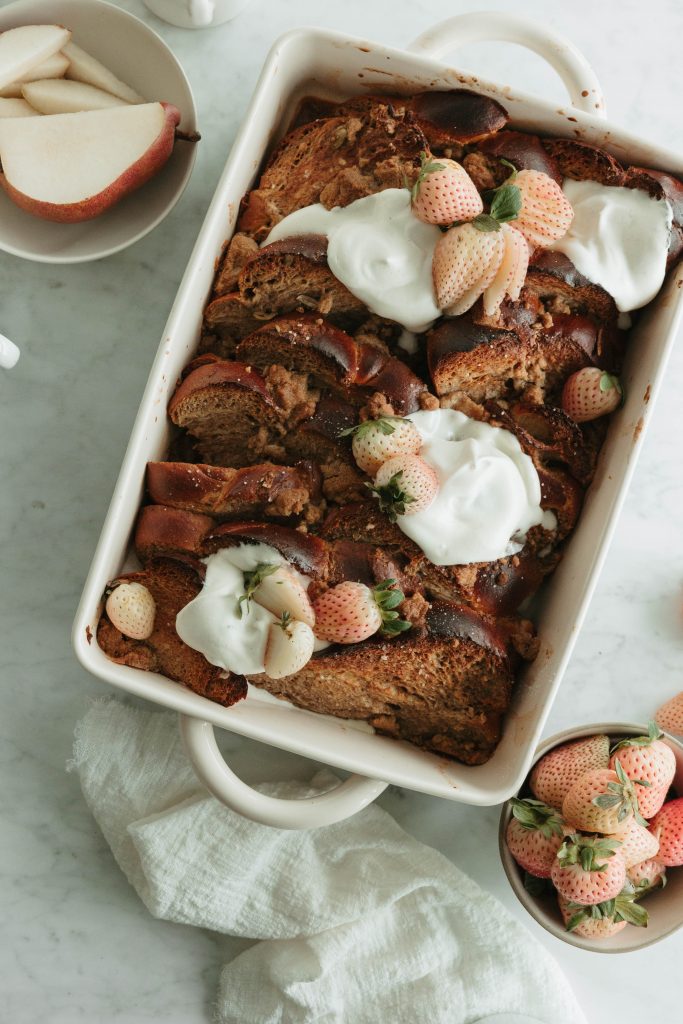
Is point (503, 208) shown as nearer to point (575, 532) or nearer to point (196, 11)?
point (575, 532)

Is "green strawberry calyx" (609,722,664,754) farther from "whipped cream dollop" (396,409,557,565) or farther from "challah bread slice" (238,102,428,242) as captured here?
"challah bread slice" (238,102,428,242)

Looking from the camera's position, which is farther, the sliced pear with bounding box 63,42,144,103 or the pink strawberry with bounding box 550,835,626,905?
the sliced pear with bounding box 63,42,144,103

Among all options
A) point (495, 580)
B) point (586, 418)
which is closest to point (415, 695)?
point (495, 580)

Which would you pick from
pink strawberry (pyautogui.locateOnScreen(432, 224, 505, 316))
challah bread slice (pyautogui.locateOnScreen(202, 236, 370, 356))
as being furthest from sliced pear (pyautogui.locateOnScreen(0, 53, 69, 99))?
pink strawberry (pyautogui.locateOnScreen(432, 224, 505, 316))

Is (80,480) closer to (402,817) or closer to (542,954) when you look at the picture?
(402,817)

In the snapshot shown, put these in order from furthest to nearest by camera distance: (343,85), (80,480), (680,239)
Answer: (80,480) < (343,85) < (680,239)

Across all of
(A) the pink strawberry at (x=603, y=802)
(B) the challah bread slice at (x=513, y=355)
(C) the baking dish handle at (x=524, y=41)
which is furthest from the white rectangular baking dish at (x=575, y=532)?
(A) the pink strawberry at (x=603, y=802)

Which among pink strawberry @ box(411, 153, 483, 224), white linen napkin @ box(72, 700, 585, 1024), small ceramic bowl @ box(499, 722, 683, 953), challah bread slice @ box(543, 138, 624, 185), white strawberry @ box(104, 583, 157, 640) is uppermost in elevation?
challah bread slice @ box(543, 138, 624, 185)
